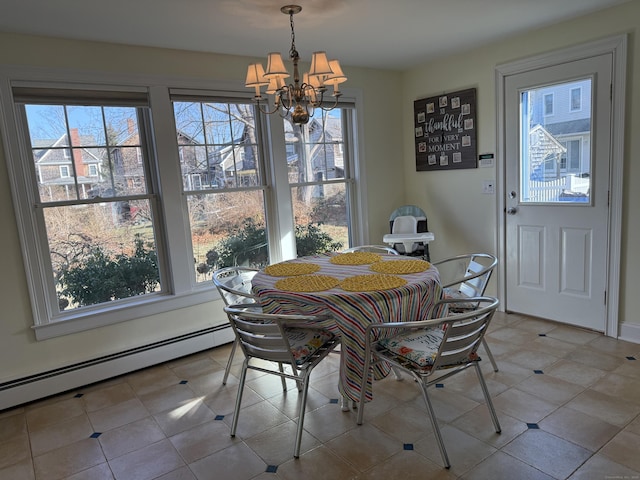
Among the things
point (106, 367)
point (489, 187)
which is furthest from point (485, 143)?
point (106, 367)

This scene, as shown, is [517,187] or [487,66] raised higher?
[487,66]

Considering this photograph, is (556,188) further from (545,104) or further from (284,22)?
(284,22)

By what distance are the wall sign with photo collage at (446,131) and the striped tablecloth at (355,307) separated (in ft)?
6.91

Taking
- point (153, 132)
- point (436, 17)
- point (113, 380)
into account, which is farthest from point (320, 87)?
point (113, 380)

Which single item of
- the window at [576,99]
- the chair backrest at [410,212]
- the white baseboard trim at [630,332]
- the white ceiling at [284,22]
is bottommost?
the white baseboard trim at [630,332]

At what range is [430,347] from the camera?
7.27 ft

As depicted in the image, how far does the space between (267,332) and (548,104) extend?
2964 millimetres

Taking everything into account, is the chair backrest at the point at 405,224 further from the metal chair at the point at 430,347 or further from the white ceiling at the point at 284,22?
the metal chair at the point at 430,347

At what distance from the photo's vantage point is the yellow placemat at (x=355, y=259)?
2.95 m

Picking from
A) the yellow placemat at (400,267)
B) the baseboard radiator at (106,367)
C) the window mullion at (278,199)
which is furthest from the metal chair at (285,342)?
the window mullion at (278,199)

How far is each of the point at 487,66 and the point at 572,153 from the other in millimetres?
1099

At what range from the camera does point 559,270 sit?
11.9 feet

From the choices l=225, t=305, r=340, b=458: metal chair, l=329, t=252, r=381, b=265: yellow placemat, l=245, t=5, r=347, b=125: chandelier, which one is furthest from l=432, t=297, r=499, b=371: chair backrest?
l=245, t=5, r=347, b=125: chandelier

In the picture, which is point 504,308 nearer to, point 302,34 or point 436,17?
point 436,17
